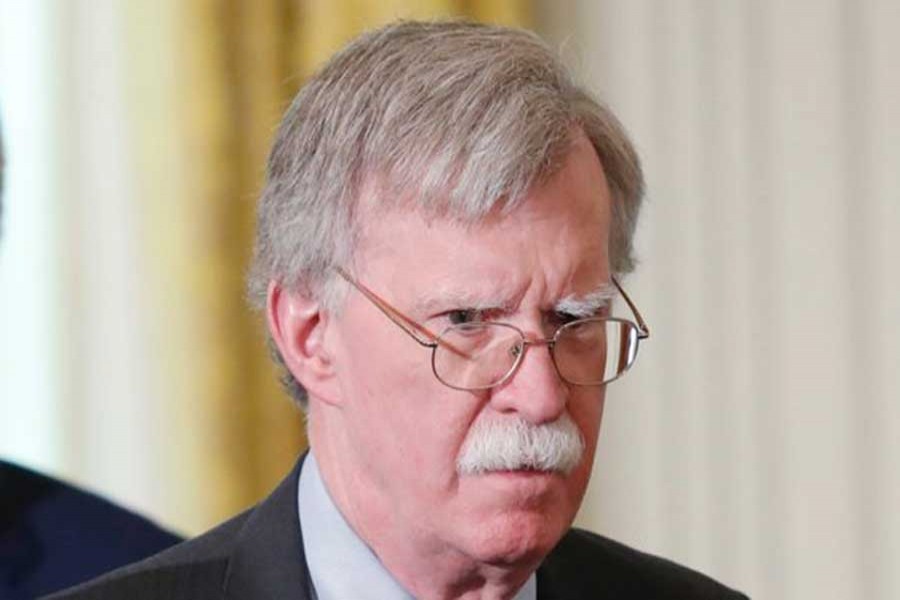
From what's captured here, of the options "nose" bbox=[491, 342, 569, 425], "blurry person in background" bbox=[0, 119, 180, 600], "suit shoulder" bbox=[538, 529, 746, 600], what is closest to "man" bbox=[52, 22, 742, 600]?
"nose" bbox=[491, 342, 569, 425]

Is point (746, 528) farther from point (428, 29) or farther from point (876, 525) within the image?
point (428, 29)

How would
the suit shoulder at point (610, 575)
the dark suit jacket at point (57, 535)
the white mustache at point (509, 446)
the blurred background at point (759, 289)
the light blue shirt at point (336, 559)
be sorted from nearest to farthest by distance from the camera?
the white mustache at point (509, 446), the light blue shirt at point (336, 559), the suit shoulder at point (610, 575), the dark suit jacket at point (57, 535), the blurred background at point (759, 289)

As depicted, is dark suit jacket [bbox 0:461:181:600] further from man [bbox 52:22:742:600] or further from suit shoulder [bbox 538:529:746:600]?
suit shoulder [bbox 538:529:746:600]

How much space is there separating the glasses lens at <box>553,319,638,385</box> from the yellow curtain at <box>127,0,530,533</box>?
1.90 metres

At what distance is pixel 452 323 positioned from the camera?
1.99 meters

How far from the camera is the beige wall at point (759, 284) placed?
4328 millimetres

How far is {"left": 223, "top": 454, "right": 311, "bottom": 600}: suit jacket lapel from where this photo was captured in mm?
2070

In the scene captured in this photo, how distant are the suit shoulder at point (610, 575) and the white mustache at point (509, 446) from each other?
0.33 metres

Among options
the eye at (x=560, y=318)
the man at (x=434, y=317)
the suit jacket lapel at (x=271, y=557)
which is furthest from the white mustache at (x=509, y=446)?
the suit jacket lapel at (x=271, y=557)

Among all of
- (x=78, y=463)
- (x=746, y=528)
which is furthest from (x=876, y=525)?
(x=78, y=463)

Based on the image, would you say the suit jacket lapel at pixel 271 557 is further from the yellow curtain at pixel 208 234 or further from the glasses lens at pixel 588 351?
the yellow curtain at pixel 208 234

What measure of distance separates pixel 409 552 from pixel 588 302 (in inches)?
12.0

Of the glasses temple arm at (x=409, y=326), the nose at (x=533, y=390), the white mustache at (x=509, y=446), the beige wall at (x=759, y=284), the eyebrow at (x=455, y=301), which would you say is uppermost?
the eyebrow at (x=455, y=301)

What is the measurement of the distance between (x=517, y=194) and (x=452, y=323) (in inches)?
5.5
